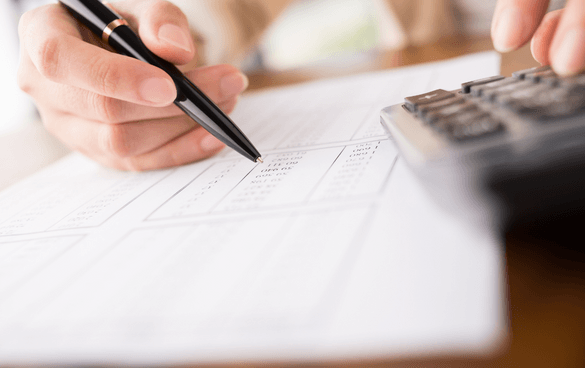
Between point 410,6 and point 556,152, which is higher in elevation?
point 410,6

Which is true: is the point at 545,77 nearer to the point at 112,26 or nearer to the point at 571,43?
the point at 571,43

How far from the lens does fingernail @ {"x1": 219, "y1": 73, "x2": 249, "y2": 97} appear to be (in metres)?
0.46

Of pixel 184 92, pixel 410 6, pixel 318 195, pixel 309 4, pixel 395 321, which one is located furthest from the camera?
pixel 309 4

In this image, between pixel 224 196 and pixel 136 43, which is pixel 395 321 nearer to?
pixel 224 196

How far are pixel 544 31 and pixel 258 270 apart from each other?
315mm

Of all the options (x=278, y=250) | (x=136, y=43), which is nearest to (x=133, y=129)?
(x=136, y=43)

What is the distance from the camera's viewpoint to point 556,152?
0.63 ft

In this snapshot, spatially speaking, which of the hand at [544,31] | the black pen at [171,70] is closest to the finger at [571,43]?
the hand at [544,31]

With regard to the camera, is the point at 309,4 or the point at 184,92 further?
the point at 309,4

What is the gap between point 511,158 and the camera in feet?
→ 0.62

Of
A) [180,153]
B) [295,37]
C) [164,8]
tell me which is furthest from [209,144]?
[295,37]

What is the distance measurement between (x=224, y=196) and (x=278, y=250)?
10cm

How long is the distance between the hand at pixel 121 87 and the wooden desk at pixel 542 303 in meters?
0.30

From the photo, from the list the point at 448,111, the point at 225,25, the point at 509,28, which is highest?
the point at 225,25
